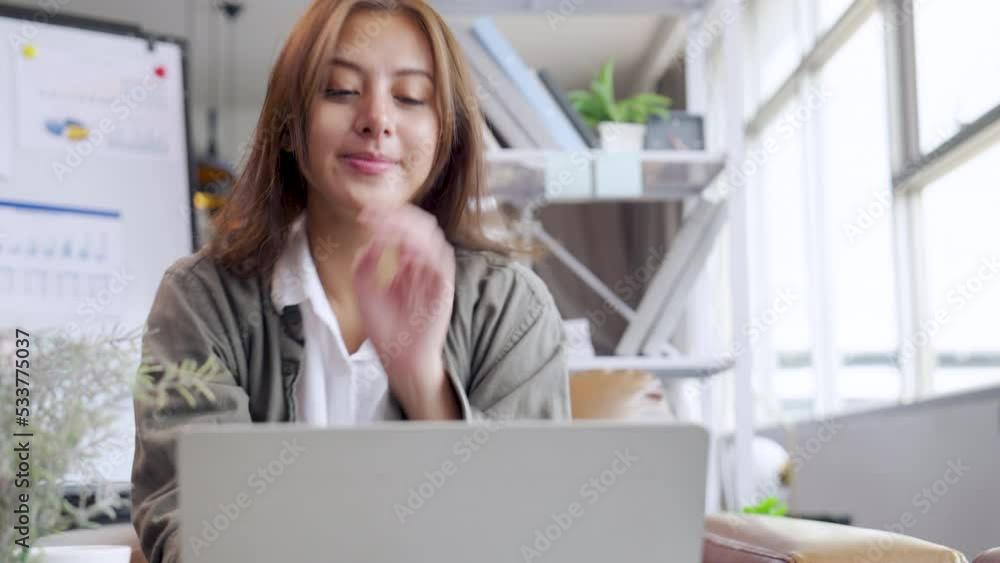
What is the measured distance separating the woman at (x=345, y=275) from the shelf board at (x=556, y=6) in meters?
1.23

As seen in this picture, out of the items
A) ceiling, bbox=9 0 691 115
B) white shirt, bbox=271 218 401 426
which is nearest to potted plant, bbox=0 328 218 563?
white shirt, bbox=271 218 401 426

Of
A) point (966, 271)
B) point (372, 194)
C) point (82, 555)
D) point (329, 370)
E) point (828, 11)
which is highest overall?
point (828, 11)

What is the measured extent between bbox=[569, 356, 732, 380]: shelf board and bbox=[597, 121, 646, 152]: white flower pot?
505mm

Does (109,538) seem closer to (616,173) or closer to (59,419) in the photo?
(59,419)

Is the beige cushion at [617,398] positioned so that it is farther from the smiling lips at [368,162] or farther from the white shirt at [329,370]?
the smiling lips at [368,162]

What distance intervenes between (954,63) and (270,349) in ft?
7.82

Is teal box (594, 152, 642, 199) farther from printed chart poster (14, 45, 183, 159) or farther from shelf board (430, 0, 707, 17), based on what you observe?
printed chart poster (14, 45, 183, 159)

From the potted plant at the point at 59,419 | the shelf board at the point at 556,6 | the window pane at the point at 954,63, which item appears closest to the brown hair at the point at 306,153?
the potted plant at the point at 59,419

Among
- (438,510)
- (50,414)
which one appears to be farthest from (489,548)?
(50,414)

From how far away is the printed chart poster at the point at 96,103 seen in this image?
113 inches

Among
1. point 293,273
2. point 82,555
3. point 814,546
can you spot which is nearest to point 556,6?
point 293,273

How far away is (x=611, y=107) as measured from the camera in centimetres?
282

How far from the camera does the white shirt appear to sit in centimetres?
145

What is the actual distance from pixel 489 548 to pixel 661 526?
0.11m
